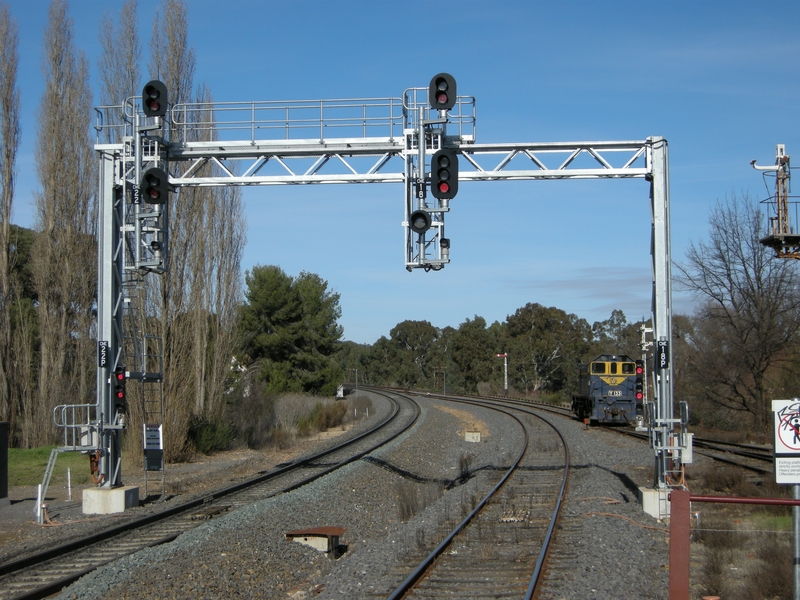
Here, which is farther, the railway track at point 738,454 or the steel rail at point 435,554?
the railway track at point 738,454

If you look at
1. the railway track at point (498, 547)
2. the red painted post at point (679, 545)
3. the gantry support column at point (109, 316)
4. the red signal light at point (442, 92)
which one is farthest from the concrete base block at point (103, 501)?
the red painted post at point (679, 545)

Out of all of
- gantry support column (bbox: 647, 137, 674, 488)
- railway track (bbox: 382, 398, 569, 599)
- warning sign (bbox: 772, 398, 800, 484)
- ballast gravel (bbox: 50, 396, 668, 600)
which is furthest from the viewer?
gantry support column (bbox: 647, 137, 674, 488)

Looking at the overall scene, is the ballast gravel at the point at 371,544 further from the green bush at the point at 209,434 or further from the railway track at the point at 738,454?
the green bush at the point at 209,434

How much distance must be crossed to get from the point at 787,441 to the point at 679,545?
121 cm

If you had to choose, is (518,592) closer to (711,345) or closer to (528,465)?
(528,465)

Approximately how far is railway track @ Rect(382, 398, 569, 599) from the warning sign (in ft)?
9.03

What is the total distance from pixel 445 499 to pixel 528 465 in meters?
4.93

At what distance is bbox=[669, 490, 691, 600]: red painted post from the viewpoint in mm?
6164

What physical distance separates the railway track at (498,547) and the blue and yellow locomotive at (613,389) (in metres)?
14.6

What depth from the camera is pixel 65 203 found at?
27.4m

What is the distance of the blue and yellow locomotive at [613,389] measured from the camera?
101 ft

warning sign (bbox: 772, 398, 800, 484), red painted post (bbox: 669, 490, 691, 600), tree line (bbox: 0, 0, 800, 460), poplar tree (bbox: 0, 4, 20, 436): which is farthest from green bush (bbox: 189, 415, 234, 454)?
warning sign (bbox: 772, 398, 800, 484)

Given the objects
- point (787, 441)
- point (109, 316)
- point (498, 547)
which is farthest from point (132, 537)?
point (787, 441)

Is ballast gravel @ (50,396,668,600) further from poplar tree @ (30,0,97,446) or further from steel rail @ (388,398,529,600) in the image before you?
poplar tree @ (30,0,97,446)
